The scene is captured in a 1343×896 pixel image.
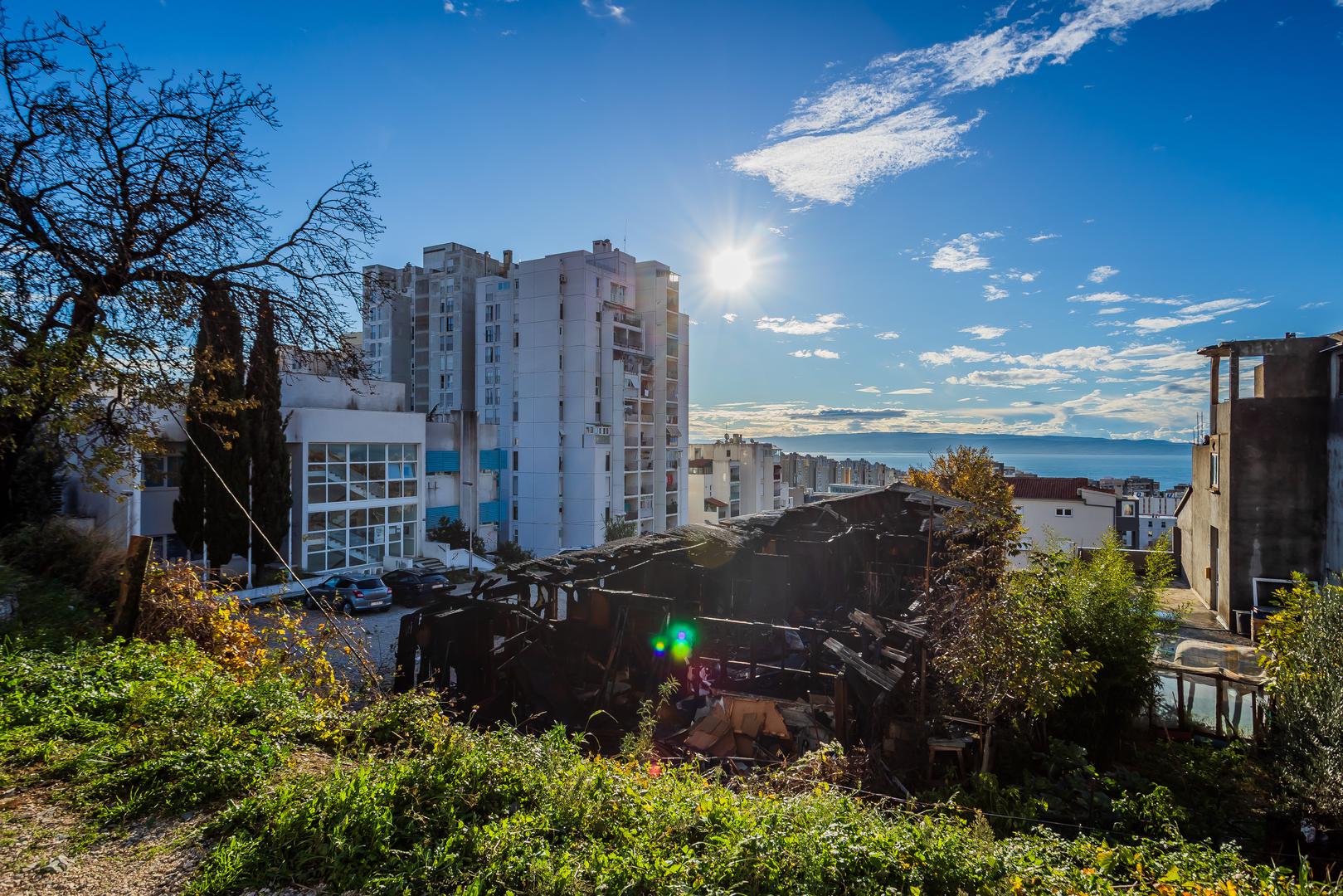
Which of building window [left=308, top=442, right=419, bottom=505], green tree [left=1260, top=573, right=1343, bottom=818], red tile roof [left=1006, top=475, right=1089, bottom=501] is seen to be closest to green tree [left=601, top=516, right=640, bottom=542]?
building window [left=308, top=442, right=419, bottom=505]

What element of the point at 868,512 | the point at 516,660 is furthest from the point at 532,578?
the point at 868,512

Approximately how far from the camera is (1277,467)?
18.9m

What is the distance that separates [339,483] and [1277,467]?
1295 inches

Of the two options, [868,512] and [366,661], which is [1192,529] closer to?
[868,512]

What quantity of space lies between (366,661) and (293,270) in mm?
5212

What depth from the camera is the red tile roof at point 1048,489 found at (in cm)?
4122

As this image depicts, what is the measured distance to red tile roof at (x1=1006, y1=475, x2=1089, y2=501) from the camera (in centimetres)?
4122

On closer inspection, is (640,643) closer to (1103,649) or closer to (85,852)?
(1103,649)

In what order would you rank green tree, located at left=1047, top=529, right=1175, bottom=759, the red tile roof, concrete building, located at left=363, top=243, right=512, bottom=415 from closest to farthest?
1. green tree, located at left=1047, top=529, right=1175, bottom=759
2. the red tile roof
3. concrete building, located at left=363, top=243, right=512, bottom=415

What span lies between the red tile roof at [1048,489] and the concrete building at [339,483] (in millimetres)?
36397

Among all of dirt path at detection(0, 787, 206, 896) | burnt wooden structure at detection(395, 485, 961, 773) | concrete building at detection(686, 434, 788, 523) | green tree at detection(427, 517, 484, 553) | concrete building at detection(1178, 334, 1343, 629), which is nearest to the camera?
dirt path at detection(0, 787, 206, 896)

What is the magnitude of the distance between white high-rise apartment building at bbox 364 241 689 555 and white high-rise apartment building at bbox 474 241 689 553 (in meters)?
0.08

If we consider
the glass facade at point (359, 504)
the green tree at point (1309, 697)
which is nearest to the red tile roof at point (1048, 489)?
the green tree at point (1309, 697)

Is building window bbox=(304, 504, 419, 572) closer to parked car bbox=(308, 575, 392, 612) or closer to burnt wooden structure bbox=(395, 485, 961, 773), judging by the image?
parked car bbox=(308, 575, 392, 612)
